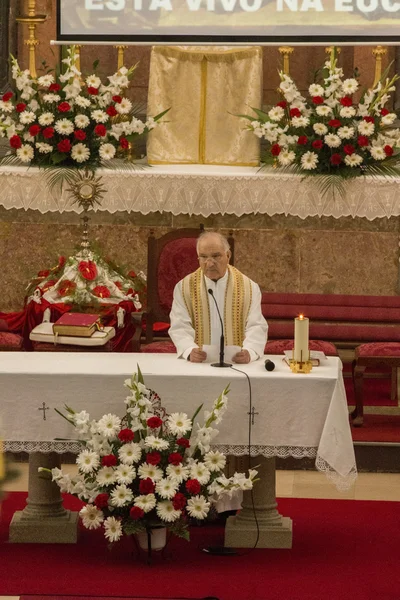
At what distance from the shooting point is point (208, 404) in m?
5.95

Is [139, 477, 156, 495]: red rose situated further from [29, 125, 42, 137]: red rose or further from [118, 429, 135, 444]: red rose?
[29, 125, 42, 137]: red rose

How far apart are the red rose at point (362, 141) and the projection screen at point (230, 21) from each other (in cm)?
90

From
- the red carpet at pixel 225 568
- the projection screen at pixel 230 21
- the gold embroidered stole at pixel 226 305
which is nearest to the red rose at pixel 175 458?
the red carpet at pixel 225 568

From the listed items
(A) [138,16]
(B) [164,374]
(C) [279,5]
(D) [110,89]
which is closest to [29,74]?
(D) [110,89]

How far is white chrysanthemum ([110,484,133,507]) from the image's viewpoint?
5715mm

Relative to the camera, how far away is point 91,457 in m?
5.77

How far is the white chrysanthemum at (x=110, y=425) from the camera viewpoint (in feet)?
18.9

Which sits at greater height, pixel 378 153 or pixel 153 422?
pixel 378 153

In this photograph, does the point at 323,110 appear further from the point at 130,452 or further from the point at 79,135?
the point at 130,452

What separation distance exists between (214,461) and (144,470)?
0.33m

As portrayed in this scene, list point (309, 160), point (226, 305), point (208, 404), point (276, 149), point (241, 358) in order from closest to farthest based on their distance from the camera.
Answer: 1. point (208, 404)
2. point (241, 358)
3. point (226, 305)
4. point (309, 160)
5. point (276, 149)

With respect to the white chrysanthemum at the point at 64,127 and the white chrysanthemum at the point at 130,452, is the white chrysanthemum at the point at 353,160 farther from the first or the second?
the white chrysanthemum at the point at 130,452

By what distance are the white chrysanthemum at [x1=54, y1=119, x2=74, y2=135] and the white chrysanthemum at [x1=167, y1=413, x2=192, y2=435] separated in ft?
12.3

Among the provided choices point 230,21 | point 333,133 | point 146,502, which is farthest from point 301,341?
point 333,133
